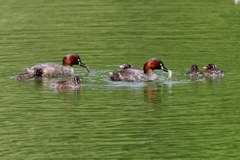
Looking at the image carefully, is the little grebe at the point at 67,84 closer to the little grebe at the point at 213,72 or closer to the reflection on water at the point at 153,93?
the reflection on water at the point at 153,93

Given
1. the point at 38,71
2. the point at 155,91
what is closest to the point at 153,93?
the point at 155,91

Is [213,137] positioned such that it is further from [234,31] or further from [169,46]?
[234,31]

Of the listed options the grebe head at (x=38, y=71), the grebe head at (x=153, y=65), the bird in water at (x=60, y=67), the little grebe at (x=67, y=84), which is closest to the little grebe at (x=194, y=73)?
the grebe head at (x=153, y=65)

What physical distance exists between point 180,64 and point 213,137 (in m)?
7.15

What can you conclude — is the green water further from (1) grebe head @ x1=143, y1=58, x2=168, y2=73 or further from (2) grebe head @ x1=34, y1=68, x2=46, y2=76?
(1) grebe head @ x1=143, y1=58, x2=168, y2=73

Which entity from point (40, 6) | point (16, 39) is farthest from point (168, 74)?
point (40, 6)

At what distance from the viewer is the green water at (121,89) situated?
426 inches

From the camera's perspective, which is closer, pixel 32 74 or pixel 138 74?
pixel 138 74

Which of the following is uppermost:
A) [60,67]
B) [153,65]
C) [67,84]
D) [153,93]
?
[153,65]

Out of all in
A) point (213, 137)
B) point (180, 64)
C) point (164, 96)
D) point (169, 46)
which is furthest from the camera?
point (169, 46)

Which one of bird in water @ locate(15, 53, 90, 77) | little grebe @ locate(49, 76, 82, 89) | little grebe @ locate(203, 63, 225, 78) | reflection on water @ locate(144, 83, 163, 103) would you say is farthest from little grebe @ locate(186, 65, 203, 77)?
little grebe @ locate(49, 76, 82, 89)

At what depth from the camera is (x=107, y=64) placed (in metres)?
18.3

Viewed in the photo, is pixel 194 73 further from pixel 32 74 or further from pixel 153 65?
pixel 32 74

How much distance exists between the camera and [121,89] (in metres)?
15.1
